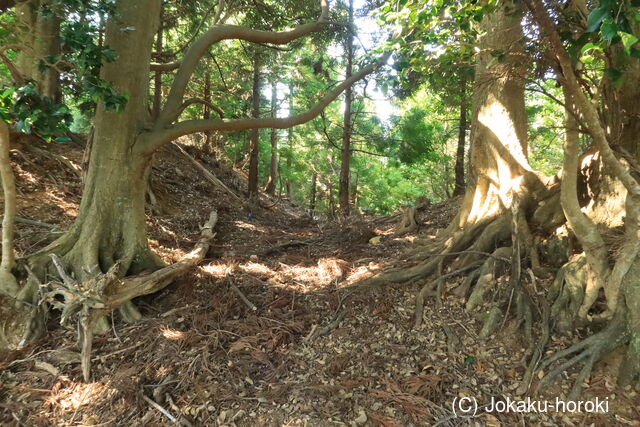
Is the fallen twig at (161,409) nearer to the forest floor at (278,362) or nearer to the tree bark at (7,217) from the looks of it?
the forest floor at (278,362)

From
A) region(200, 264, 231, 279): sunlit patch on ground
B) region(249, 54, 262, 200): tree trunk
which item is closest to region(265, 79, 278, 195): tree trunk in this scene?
region(249, 54, 262, 200): tree trunk

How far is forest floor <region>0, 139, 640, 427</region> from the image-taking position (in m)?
2.94

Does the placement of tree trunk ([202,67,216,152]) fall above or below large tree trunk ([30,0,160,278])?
above

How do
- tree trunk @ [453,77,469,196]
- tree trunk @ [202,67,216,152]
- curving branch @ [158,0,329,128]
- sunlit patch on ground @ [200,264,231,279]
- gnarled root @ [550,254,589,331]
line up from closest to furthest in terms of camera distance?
1. gnarled root @ [550,254,589,331]
2. curving branch @ [158,0,329,128]
3. sunlit patch on ground @ [200,264,231,279]
4. tree trunk @ [453,77,469,196]
5. tree trunk @ [202,67,216,152]

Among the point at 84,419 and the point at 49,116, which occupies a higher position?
the point at 49,116

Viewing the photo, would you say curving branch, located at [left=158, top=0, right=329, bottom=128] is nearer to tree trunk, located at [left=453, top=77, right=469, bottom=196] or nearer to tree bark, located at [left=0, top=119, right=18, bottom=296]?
tree bark, located at [left=0, top=119, right=18, bottom=296]

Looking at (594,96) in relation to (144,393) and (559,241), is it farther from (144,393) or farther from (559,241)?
(144,393)

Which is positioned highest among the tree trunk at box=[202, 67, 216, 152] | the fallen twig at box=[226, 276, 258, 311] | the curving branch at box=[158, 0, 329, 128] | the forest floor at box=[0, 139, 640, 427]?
the tree trunk at box=[202, 67, 216, 152]

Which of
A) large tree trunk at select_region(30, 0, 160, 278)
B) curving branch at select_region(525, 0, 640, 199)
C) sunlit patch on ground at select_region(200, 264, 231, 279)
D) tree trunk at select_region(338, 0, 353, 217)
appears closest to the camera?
curving branch at select_region(525, 0, 640, 199)

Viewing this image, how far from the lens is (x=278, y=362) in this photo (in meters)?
3.57

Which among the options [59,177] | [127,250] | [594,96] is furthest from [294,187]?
[594,96]

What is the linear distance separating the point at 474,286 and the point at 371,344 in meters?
1.57

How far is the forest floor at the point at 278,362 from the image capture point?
294cm

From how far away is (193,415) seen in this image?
2.99 meters
